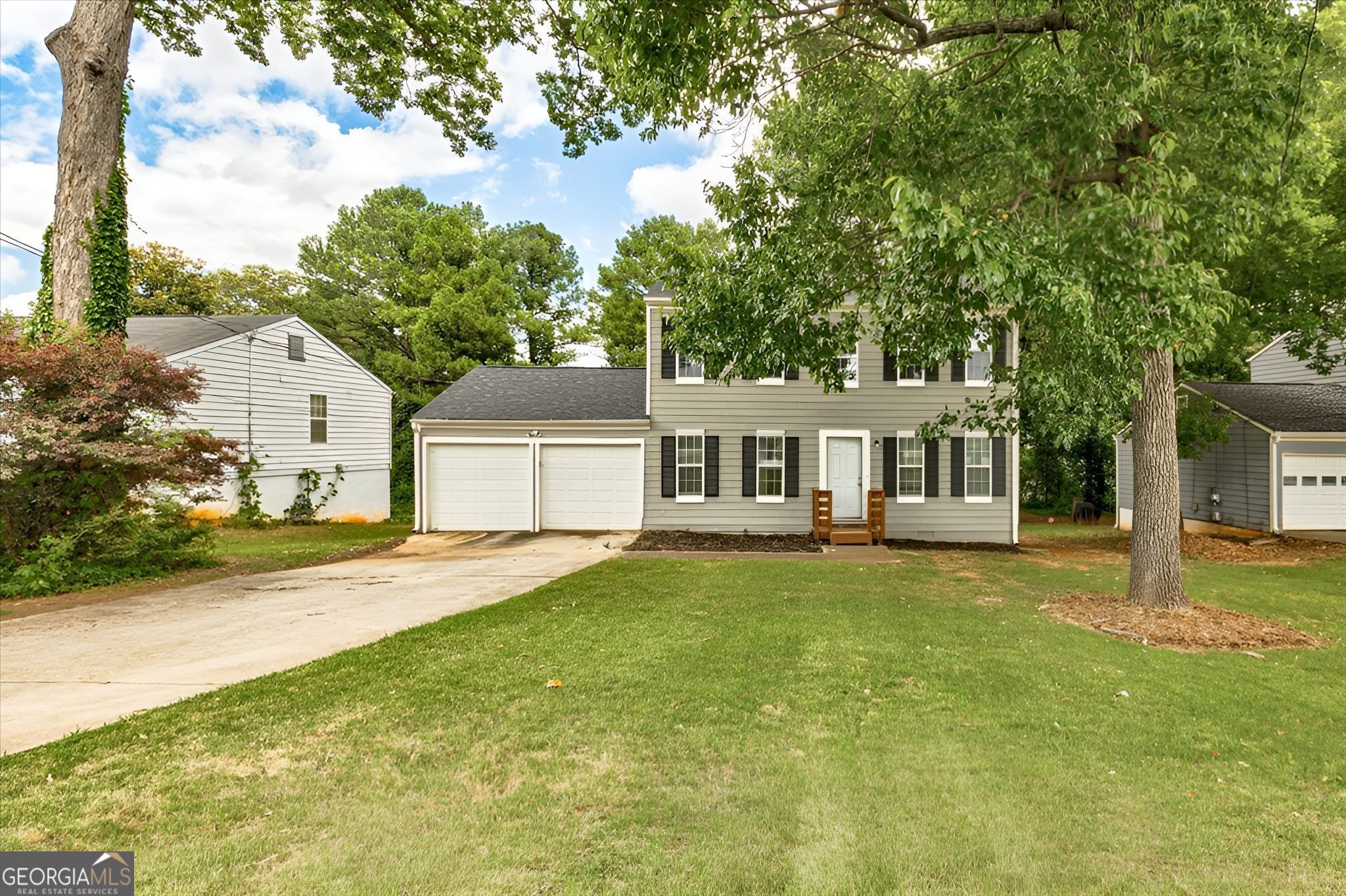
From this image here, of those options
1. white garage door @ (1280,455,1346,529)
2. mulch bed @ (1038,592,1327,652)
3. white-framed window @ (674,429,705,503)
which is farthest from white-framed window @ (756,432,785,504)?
white garage door @ (1280,455,1346,529)

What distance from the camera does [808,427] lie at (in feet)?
43.5

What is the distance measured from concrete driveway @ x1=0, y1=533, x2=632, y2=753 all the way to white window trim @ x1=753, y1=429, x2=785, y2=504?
16.2ft

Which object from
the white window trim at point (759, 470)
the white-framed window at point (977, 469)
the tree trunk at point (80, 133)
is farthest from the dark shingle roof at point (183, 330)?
the white-framed window at point (977, 469)

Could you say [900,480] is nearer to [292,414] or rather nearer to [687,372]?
[687,372]

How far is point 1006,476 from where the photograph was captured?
13.3 metres

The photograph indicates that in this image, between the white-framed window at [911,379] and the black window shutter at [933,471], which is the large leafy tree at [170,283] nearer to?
the white-framed window at [911,379]

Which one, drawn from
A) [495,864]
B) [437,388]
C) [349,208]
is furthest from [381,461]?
[495,864]

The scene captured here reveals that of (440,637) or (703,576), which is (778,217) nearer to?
(703,576)

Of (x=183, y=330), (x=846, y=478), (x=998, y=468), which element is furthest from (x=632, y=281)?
(x=998, y=468)

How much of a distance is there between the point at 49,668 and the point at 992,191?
10.6 meters

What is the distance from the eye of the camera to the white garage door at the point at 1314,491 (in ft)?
47.5

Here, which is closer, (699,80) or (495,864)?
(495,864)

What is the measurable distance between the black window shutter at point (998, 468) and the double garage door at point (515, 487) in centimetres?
838

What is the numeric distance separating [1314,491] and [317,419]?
27.1 meters
